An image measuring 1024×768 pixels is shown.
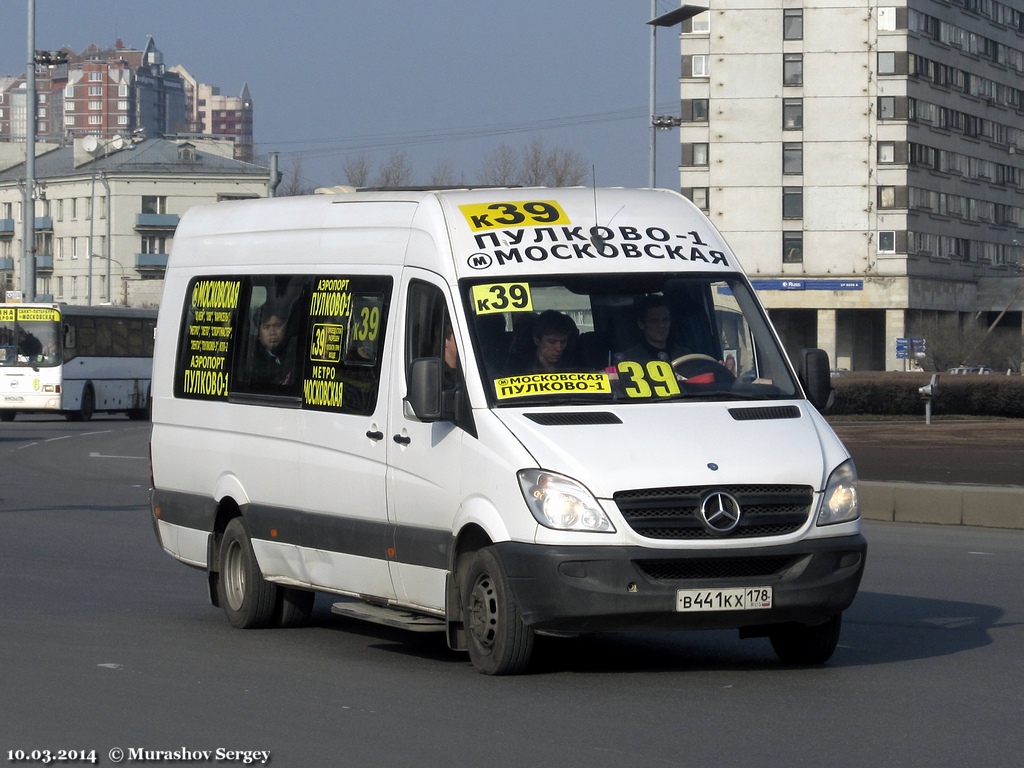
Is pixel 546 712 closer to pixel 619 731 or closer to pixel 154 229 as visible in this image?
pixel 619 731

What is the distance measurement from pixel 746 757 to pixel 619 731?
0.67 meters

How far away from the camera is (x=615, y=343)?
893 centimetres

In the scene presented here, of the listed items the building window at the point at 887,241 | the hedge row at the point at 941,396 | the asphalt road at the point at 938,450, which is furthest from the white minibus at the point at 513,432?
the building window at the point at 887,241

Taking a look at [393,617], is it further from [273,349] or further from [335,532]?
[273,349]

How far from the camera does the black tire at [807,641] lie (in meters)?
8.82

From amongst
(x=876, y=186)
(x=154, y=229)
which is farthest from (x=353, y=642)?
(x=154, y=229)

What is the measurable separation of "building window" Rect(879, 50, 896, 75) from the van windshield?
89.1m

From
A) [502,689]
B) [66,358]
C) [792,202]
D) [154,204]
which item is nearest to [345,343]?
[502,689]

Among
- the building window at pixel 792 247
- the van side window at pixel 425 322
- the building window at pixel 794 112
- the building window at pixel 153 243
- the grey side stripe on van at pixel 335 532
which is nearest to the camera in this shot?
the grey side stripe on van at pixel 335 532

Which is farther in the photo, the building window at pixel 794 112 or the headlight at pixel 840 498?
the building window at pixel 794 112

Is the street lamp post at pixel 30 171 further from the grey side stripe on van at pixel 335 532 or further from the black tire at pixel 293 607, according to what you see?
the black tire at pixel 293 607

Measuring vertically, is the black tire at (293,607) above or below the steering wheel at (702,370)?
below

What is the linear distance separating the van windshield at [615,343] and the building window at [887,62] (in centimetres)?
8906

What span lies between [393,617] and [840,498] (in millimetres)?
2391
